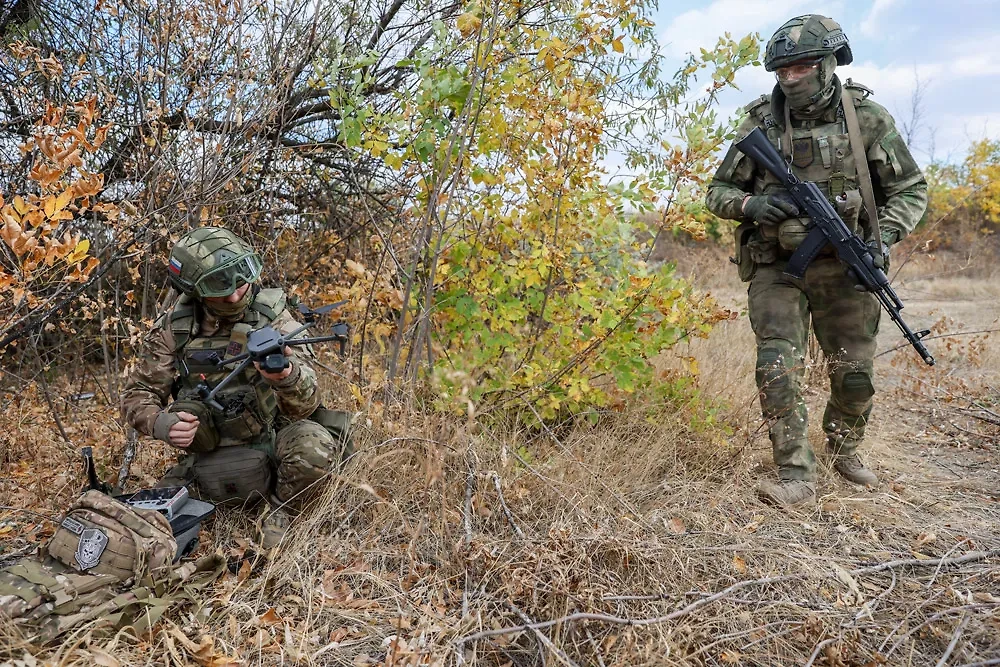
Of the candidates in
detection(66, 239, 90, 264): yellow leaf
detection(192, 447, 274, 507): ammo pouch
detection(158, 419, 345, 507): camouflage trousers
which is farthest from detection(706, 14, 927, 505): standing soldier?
detection(66, 239, 90, 264): yellow leaf

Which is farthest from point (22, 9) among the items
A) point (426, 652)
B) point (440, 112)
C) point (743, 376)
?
point (743, 376)

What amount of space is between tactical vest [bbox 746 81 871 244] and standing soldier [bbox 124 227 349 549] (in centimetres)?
228

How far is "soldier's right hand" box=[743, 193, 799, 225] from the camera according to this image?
3061 mm

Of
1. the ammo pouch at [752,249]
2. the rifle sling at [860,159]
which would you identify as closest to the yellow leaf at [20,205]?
the ammo pouch at [752,249]

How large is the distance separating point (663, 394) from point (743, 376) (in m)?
1.28

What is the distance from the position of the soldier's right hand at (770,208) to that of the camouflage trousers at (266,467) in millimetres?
2093

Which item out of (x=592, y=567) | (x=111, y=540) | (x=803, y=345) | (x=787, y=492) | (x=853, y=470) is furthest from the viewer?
(x=853, y=470)

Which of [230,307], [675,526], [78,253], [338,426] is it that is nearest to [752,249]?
[675,526]

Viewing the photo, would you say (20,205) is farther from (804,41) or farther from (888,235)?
(888,235)

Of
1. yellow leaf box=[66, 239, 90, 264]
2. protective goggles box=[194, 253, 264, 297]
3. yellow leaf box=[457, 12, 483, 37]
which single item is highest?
yellow leaf box=[457, 12, 483, 37]

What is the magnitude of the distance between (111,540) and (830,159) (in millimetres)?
3164

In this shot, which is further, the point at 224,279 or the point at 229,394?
the point at 229,394

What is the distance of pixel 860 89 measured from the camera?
313cm

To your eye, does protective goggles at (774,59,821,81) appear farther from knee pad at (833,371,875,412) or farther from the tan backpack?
the tan backpack
